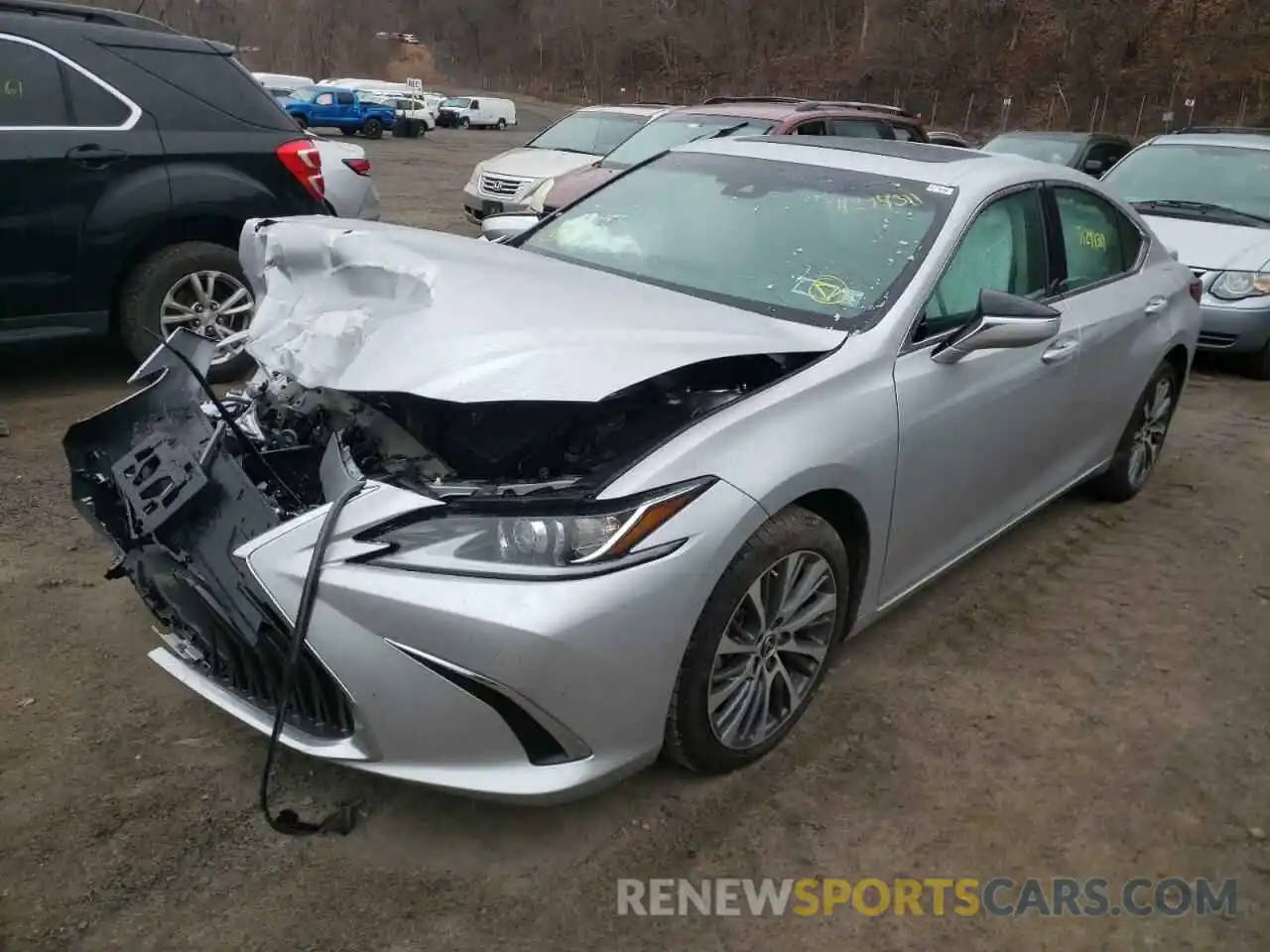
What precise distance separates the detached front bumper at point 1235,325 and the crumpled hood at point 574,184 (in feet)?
16.6

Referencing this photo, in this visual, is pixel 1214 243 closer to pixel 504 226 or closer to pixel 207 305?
pixel 504 226

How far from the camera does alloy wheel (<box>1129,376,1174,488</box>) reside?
15.3 feet

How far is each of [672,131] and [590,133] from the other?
2691 millimetres

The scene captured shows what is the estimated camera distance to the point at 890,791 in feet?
9.05

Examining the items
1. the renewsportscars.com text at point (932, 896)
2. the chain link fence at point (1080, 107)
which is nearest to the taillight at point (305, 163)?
the renewsportscars.com text at point (932, 896)

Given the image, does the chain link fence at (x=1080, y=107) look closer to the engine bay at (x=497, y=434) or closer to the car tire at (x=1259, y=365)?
the car tire at (x=1259, y=365)

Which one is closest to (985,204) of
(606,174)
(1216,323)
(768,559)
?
(768,559)

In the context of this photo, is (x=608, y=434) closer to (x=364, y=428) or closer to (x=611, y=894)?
(x=364, y=428)

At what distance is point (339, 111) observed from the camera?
113 feet

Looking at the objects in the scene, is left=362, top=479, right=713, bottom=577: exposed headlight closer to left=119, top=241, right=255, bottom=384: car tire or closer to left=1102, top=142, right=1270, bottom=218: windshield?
left=119, top=241, right=255, bottom=384: car tire

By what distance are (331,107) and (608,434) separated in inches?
1398

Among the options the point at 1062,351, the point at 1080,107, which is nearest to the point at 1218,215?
the point at 1062,351

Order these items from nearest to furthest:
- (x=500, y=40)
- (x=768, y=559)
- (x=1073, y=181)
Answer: (x=768, y=559), (x=1073, y=181), (x=500, y=40)

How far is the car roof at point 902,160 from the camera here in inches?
136
